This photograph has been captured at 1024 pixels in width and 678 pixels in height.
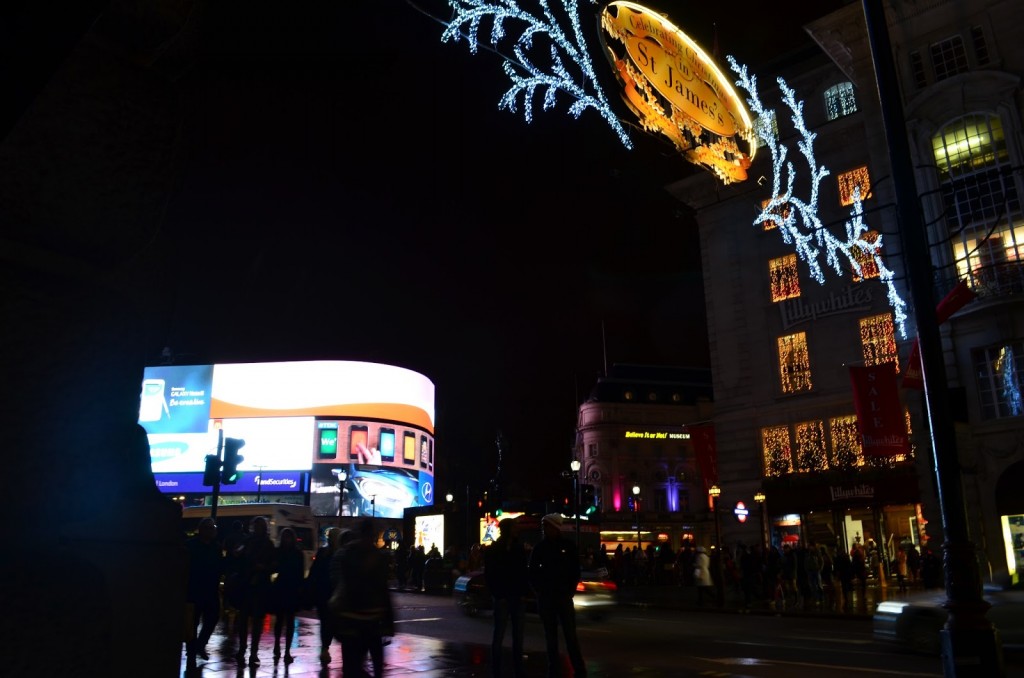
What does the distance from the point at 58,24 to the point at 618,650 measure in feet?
40.1

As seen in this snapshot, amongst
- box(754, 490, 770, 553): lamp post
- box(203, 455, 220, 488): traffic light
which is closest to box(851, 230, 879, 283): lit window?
box(754, 490, 770, 553): lamp post

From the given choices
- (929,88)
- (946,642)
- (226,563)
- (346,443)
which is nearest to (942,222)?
(929,88)

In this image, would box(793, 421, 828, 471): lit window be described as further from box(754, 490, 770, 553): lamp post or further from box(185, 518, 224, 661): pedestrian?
box(185, 518, 224, 661): pedestrian

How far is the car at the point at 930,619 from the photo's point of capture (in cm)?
1134

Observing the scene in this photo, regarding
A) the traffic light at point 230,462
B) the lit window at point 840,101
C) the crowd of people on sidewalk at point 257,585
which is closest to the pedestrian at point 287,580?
the crowd of people on sidewalk at point 257,585

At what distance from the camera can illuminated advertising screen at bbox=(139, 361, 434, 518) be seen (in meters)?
60.0

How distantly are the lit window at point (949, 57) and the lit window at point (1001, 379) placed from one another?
999 centimetres

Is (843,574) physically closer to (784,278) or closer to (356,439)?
(784,278)

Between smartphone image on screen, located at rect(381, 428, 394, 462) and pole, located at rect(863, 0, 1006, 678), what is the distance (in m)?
57.7

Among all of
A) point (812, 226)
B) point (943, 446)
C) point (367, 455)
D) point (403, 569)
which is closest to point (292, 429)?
point (367, 455)

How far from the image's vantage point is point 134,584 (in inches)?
67.1

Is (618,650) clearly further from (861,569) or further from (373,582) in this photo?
(861,569)

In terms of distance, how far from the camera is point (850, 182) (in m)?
32.0

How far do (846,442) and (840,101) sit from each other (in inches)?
573
